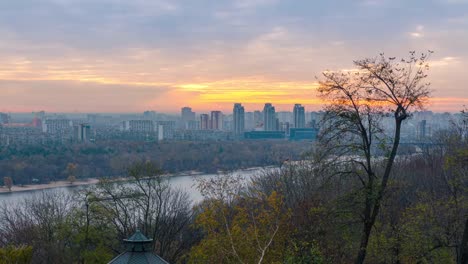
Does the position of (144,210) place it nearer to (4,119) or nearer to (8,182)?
(8,182)

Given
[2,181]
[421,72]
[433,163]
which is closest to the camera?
[421,72]

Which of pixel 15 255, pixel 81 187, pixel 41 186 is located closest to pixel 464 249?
pixel 15 255

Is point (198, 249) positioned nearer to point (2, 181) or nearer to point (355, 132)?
point (355, 132)

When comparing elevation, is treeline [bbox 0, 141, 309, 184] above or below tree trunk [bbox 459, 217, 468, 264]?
below

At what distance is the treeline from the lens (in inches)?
2020

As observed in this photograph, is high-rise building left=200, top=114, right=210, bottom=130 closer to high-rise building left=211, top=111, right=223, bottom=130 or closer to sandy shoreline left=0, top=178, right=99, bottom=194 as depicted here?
high-rise building left=211, top=111, right=223, bottom=130

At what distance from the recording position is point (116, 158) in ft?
189

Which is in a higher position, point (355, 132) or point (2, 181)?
point (355, 132)

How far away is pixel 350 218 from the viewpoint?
31.4ft

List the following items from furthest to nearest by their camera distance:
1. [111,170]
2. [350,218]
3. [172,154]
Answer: [172,154], [111,170], [350,218]

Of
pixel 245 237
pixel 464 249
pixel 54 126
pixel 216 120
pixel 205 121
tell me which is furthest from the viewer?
pixel 216 120

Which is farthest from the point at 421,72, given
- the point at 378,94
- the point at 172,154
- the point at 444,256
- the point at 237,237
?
the point at 172,154

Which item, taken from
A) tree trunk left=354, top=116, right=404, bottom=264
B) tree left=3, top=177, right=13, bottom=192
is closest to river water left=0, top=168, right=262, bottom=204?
tree left=3, top=177, right=13, bottom=192

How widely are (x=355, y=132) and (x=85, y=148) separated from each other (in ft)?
198
